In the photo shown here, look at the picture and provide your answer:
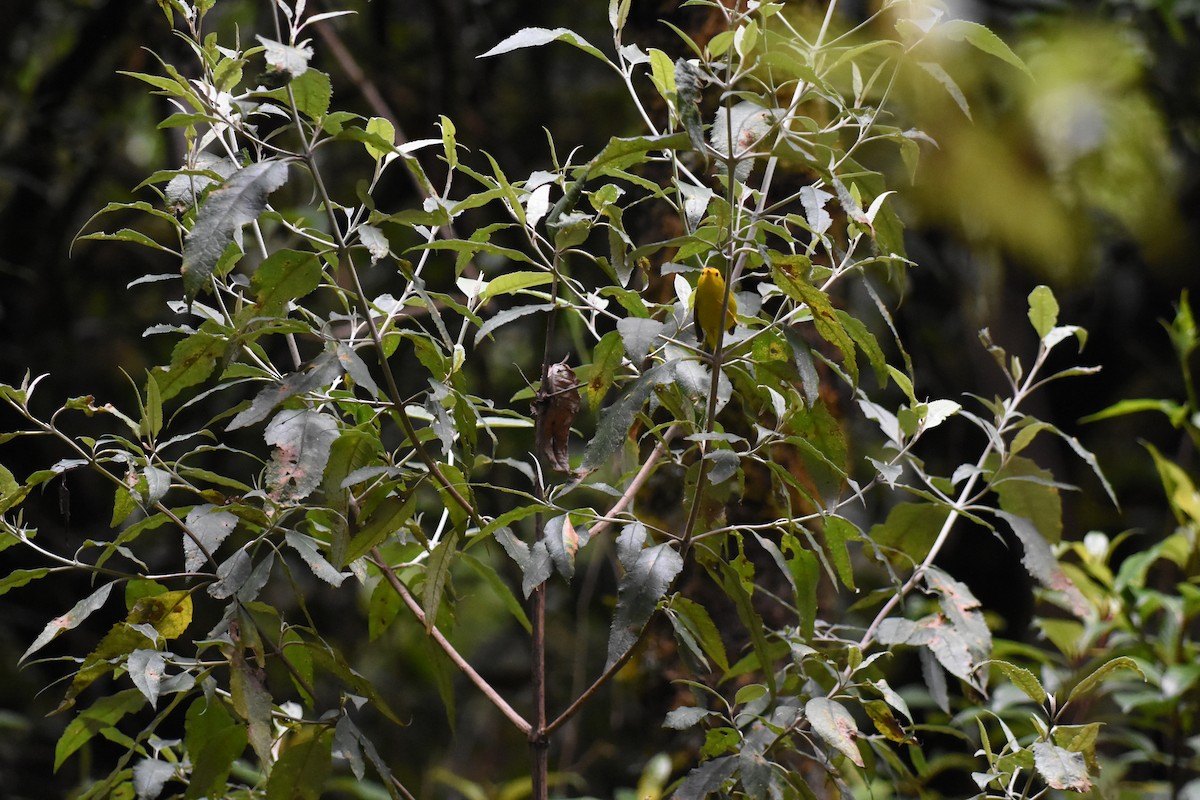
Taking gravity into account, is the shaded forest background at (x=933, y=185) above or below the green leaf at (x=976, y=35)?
below

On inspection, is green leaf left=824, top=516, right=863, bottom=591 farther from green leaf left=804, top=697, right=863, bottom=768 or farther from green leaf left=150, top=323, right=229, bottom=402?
green leaf left=150, top=323, right=229, bottom=402

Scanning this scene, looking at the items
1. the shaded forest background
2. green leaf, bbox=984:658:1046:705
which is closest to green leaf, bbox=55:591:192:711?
green leaf, bbox=984:658:1046:705

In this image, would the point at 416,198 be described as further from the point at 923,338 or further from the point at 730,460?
the point at 730,460

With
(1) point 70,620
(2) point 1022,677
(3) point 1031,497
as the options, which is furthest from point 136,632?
(3) point 1031,497

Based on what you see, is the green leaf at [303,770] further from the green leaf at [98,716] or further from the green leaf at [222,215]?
the green leaf at [222,215]

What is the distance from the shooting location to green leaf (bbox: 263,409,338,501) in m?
0.75

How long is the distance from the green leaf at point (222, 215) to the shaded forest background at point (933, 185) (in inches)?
60.1

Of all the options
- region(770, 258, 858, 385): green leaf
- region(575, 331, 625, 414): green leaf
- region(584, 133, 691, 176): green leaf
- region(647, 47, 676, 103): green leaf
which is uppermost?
region(647, 47, 676, 103): green leaf

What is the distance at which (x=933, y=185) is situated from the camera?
2445mm

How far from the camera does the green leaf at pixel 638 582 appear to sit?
76cm

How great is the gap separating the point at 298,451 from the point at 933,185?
197 cm

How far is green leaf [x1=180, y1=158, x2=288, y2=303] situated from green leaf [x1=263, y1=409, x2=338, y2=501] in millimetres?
134

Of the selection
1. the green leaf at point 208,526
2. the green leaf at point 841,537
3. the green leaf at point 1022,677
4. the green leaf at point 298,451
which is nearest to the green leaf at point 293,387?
the green leaf at point 298,451

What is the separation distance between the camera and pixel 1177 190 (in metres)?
2.88
